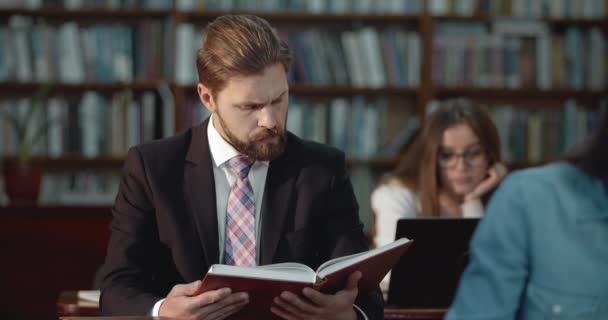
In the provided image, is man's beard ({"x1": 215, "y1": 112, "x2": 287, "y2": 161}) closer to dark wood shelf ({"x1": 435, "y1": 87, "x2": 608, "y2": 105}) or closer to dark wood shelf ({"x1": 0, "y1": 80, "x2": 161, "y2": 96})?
dark wood shelf ({"x1": 0, "y1": 80, "x2": 161, "y2": 96})

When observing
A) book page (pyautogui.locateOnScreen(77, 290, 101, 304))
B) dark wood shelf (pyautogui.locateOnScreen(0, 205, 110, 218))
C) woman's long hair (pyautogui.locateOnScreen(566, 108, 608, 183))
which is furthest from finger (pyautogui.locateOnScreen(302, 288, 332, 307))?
dark wood shelf (pyautogui.locateOnScreen(0, 205, 110, 218))

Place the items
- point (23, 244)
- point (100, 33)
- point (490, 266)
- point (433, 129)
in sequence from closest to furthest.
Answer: point (490, 266)
point (433, 129)
point (23, 244)
point (100, 33)

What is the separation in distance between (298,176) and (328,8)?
93.1 inches

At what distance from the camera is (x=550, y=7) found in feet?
13.9

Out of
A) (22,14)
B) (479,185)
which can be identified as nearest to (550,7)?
(479,185)

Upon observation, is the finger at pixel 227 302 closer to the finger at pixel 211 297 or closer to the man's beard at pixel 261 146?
the finger at pixel 211 297

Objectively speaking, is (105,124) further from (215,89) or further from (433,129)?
(215,89)

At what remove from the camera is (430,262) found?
2012 mm

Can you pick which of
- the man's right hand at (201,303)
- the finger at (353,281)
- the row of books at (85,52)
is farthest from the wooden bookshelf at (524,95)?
the man's right hand at (201,303)

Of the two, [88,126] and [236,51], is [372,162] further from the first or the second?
[236,51]

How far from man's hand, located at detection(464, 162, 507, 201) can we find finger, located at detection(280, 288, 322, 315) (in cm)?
140

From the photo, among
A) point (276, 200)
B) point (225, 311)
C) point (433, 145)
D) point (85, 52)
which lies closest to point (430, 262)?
point (276, 200)

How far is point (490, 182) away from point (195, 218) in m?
1.36

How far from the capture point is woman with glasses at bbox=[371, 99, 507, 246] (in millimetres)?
2730
